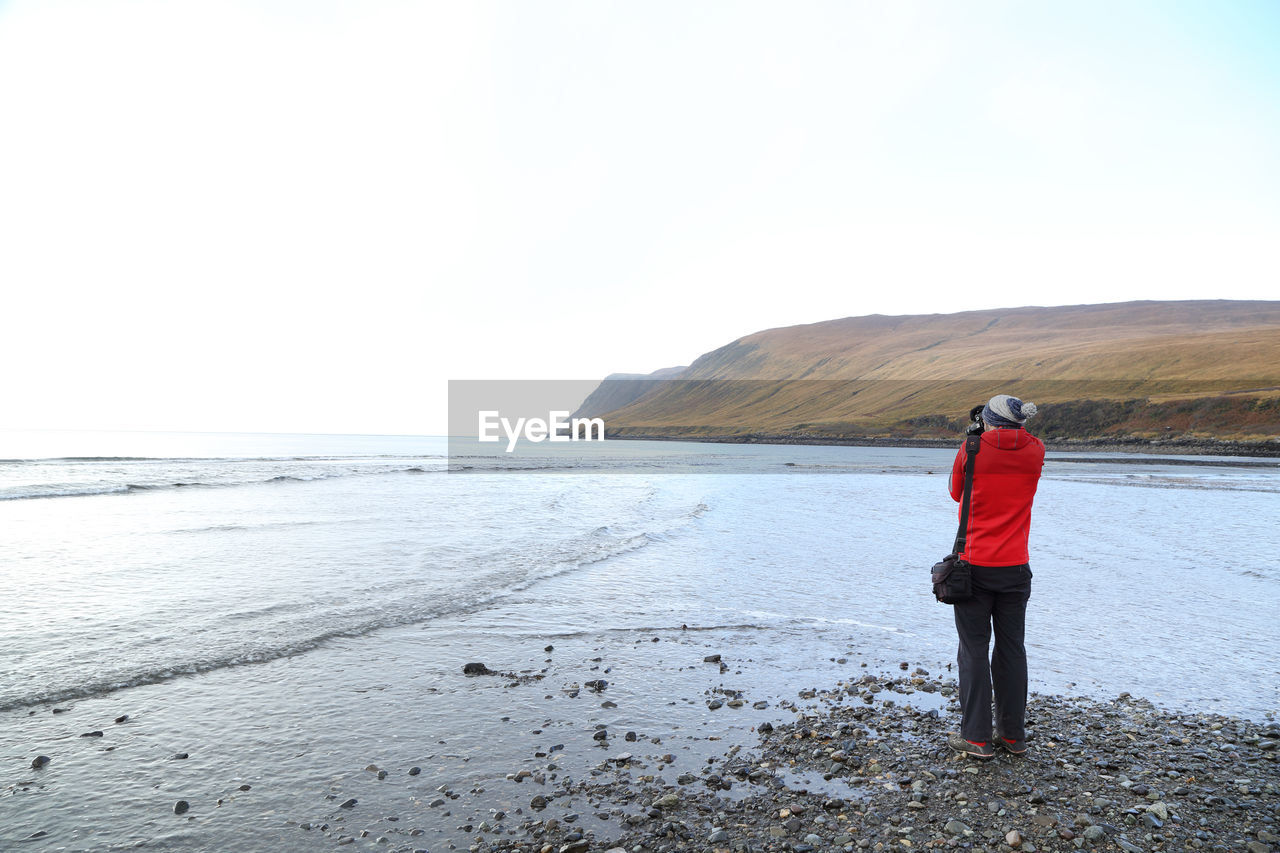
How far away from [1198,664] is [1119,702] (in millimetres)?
2604

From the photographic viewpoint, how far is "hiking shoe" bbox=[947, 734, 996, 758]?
6414 mm

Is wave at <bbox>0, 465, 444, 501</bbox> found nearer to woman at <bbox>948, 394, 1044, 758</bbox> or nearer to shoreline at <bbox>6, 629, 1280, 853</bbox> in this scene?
shoreline at <bbox>6, 629, 1280, 853</bbox>

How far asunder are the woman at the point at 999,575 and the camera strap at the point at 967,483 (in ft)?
0.12

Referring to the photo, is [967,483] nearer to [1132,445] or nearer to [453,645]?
[453,645]

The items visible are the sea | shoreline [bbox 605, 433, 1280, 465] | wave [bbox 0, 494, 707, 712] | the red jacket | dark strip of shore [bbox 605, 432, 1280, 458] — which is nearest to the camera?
the sea

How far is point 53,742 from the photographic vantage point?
6828 millimetres

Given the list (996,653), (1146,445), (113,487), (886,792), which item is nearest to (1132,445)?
(1146,445)

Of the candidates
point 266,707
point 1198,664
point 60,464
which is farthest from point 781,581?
point 60,464

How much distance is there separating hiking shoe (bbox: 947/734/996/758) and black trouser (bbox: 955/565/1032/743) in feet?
0.16

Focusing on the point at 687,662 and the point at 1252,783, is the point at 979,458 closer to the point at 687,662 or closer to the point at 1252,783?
the point at 1252,783

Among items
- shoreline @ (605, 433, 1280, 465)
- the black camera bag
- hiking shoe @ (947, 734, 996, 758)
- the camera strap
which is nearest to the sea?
hiking shoe @ (947, 734, 996, 758)

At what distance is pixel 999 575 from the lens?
21.7 feet

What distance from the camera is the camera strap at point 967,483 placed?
6.58 m

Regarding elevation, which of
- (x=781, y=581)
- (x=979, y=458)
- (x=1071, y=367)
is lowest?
(x=781, y=581)
